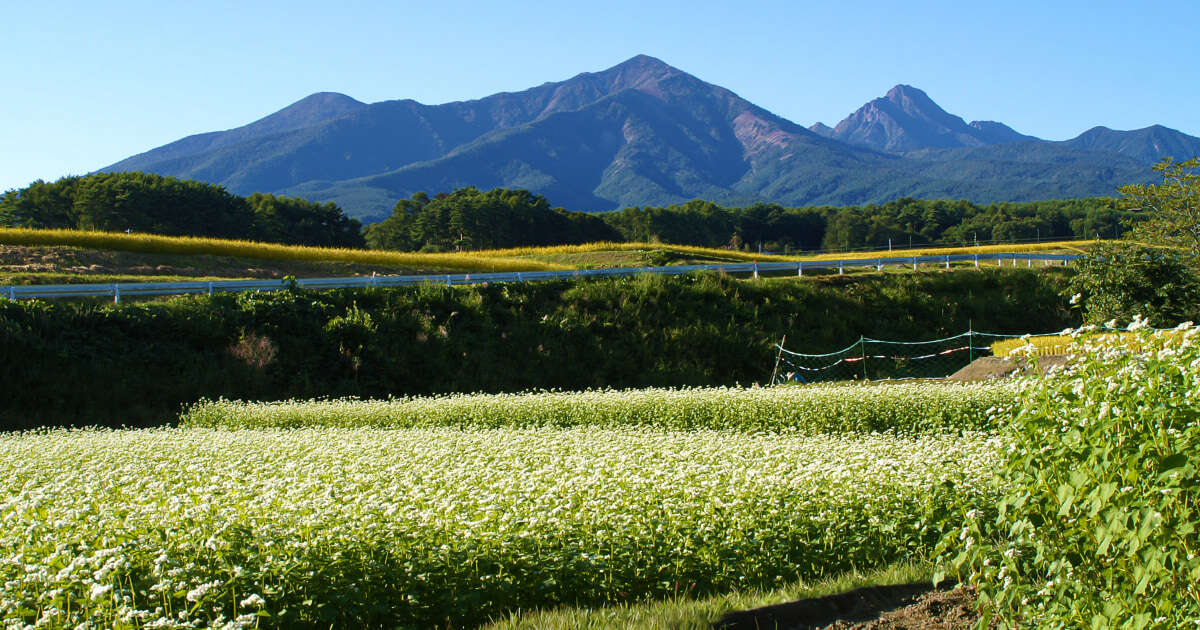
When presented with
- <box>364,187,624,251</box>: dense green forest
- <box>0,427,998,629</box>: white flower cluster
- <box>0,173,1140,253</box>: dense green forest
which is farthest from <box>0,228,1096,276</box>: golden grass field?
<box>0,427,998,629</box>: white flower cluster

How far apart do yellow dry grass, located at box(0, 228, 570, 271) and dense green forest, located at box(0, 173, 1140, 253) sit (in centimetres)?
2666

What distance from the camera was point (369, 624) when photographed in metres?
5.85

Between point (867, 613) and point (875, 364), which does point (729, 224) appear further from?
point (867, 613)

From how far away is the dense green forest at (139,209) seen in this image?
65.9 meters

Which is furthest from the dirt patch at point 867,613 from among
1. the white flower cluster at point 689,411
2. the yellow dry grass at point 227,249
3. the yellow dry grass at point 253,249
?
the yellow dry grass at point 227,249

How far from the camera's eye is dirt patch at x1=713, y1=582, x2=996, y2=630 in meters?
5.91

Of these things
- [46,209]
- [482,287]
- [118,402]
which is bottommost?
[118,402]

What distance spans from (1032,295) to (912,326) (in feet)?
23.1

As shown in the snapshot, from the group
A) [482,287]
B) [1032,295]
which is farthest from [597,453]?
[1032,295]

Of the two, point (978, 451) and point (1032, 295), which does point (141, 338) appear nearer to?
point (978, 451)

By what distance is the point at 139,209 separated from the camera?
6681cm

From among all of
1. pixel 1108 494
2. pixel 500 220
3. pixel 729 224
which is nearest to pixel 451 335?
pixel 1108 494

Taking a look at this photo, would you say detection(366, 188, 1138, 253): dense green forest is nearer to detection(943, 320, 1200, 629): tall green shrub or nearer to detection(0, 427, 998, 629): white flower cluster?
detection(0, 427, 998, 629): white flower cluster

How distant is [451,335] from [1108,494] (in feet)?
76.0
